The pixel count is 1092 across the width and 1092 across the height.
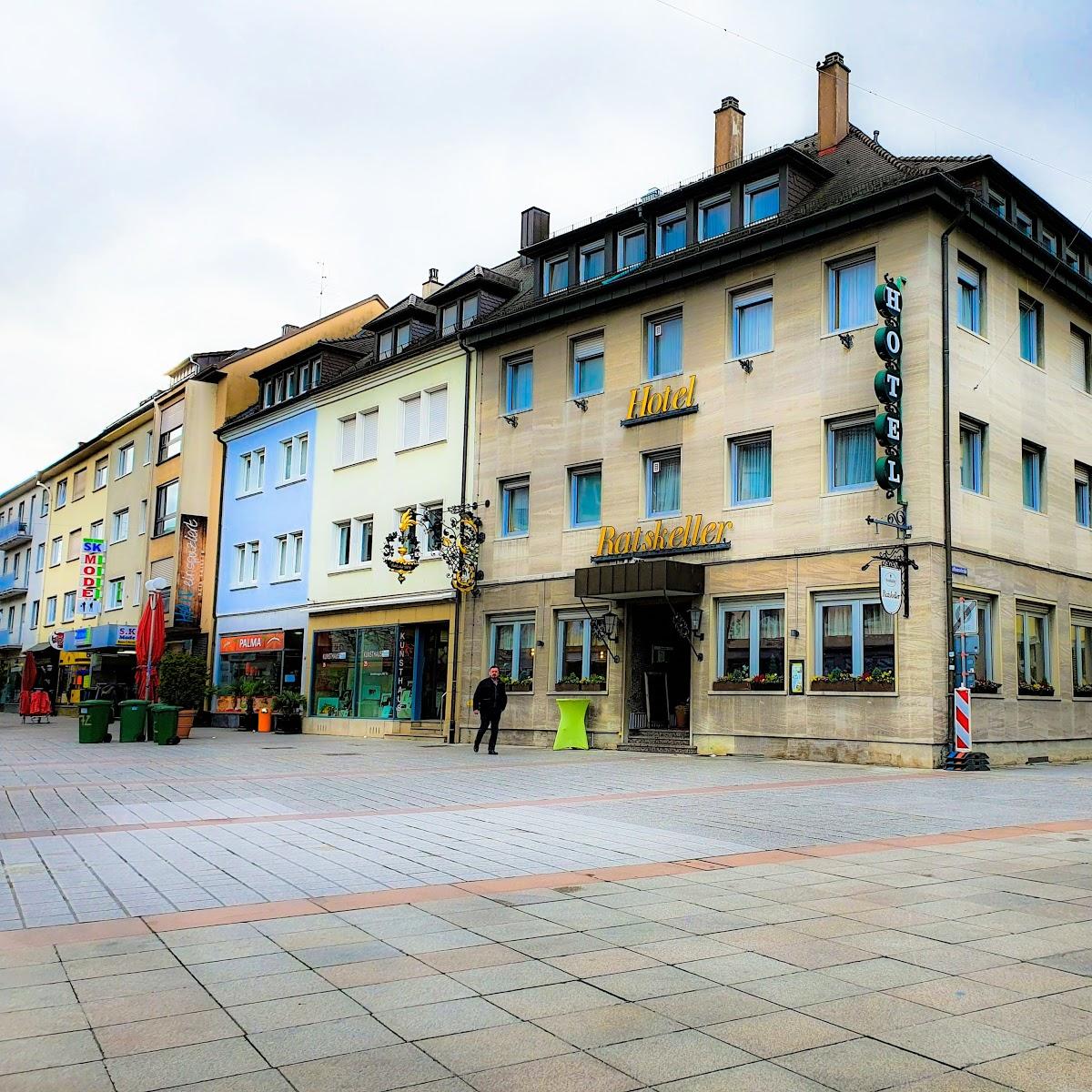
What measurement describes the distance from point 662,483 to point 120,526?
101 ft

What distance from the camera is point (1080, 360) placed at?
25.3 metres

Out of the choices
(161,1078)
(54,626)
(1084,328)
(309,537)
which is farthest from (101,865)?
(54,626)

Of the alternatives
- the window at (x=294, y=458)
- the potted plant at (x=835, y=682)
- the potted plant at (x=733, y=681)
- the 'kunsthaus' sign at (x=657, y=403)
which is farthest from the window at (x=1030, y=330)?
the window at (x=294, y=458)

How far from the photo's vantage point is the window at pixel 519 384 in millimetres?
27984

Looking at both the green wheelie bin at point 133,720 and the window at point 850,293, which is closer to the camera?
the window at point 850,293

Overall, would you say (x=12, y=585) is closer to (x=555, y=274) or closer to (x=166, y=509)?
(x=166, y=509)

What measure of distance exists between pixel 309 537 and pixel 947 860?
1101 inches

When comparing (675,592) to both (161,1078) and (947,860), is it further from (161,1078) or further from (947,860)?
(161,1078)

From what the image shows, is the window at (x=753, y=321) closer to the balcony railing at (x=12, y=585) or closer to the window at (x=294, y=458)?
the window at (x=294, y=458)

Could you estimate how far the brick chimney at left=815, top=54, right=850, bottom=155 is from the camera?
25.7 m

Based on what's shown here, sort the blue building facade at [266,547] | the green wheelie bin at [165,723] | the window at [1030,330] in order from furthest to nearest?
the blue building facade at [266,547], the green wheelie bin at [165,723], the window at [1030,330]

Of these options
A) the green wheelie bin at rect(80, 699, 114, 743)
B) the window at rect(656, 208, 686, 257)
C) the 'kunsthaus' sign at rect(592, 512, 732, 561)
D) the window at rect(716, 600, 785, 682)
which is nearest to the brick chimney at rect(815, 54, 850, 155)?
the window at rect(656, 208, 686, 257)

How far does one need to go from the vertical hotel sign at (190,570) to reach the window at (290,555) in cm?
518

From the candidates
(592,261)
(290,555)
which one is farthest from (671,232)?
(290,555)
